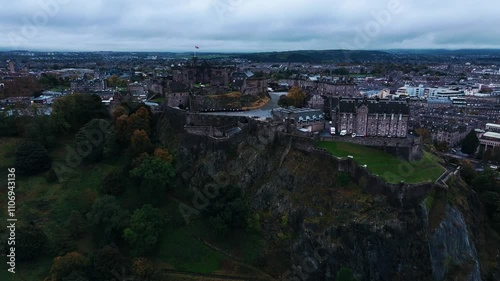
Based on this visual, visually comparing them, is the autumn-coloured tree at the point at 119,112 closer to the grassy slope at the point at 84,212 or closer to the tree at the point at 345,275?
the grassy slope at the point at 84,212

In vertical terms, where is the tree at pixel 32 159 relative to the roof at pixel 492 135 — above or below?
above

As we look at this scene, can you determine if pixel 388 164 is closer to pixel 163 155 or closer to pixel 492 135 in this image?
pixel 163 155

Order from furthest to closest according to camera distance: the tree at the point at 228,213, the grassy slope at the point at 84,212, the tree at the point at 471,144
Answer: the tree at the point at 471,144
the tree at the point at 228,213
the grassy slope at the point at 84,212

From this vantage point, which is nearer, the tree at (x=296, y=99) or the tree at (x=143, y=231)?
the tree at (x=143, y=231)

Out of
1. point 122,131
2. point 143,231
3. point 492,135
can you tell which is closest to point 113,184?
point 143,231

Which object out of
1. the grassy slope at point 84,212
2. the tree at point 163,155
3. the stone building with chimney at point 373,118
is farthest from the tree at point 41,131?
the stone building with chimney at point 373,118

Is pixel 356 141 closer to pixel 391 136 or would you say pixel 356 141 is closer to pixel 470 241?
pixel 391 136
